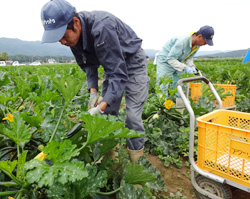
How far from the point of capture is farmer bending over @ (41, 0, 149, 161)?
161 cm

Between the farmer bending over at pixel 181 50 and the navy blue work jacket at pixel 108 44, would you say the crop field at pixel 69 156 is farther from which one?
the farmer bending over at pixel 181 50

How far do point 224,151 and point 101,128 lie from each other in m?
1.07

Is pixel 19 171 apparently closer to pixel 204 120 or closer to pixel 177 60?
pixel 204 120

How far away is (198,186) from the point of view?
191cm

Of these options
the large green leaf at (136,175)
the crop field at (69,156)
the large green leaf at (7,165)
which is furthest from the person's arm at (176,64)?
the large green leaf at (7,165)

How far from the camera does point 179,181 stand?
223 cm

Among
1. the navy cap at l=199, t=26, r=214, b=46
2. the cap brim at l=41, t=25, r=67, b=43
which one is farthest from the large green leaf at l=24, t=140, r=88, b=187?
the navy cap at l=199, t=26, r=214, b=46

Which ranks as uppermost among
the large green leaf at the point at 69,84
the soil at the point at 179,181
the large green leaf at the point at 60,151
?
the large green leaf at the point at 69,84

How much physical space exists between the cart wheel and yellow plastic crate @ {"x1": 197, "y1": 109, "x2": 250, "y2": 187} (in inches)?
6.2

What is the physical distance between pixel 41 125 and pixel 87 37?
0.89 m

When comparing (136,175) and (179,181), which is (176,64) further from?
(136,175)

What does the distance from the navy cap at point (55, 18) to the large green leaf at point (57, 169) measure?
2.88 feet

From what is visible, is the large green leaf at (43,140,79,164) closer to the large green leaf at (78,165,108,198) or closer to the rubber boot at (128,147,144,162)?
the large green leaf at (78,165,108,198)

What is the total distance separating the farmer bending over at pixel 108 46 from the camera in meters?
1.61
